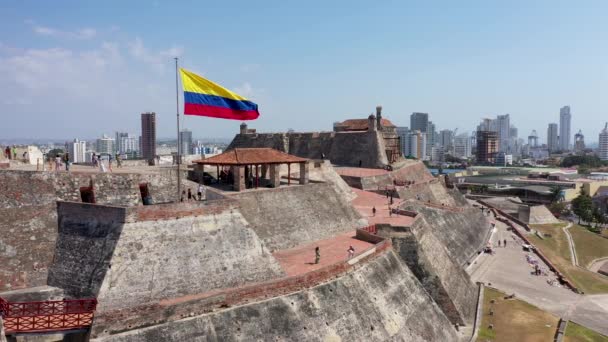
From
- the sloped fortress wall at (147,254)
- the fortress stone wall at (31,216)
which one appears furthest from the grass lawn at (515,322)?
the fortress stone wall at (31,216)

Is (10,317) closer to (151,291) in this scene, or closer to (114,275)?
(114,275)

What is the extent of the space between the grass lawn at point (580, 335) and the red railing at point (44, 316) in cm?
2018

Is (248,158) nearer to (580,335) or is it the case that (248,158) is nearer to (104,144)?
(580,335)

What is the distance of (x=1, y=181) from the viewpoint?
51.7ft

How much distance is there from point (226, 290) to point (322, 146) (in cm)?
3677

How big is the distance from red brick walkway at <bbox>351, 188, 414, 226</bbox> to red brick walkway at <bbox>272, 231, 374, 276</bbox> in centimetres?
373

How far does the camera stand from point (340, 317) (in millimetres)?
17281

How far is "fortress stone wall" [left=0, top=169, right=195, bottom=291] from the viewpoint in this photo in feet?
49.5

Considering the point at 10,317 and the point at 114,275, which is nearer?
the point at 10,317

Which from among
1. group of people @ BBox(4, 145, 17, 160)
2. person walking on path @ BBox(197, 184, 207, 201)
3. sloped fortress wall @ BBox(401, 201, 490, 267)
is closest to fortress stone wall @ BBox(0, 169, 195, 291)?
person walking on path @ BBox(197, 184, 207, 201)

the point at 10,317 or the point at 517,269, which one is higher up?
the point at 10,317

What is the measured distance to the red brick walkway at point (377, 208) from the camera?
2767 cm

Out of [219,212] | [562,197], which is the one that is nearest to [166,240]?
[219,212]

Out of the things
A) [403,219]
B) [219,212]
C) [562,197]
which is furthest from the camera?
[562,197]
